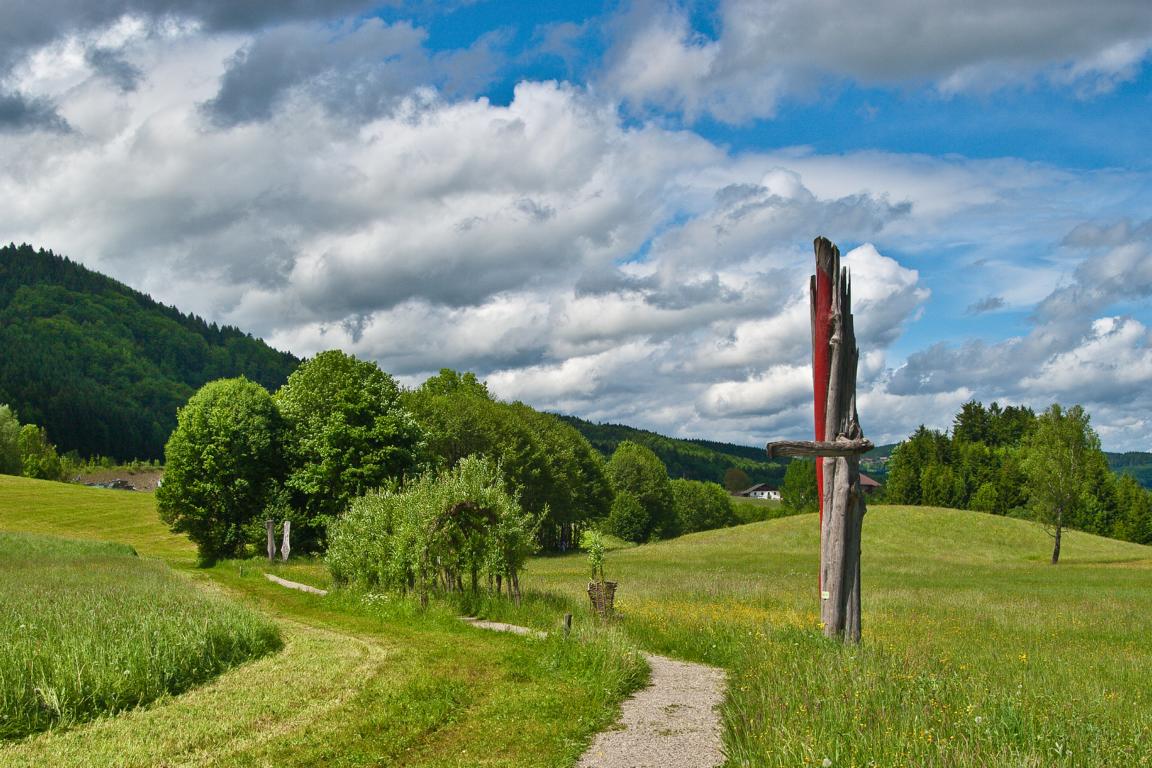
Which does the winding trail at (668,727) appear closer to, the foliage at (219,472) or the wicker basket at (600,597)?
the wicker basket at (600,597)

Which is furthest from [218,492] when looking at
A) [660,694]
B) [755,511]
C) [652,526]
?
[755,511]

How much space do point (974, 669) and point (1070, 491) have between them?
51988 mm

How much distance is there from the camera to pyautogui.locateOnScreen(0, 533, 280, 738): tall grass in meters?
10.5

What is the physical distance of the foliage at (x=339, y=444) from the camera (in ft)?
144

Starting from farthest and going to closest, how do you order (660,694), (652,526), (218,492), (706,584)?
1. (652,526)
2. (218,492)
3. (706,584)
4. (660,694)

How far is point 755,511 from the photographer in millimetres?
156750

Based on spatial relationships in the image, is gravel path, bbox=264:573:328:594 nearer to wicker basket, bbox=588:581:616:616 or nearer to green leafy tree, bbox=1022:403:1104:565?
wicker basket, bbox=588:581:616:616

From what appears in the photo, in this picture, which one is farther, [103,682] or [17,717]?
[103,682]

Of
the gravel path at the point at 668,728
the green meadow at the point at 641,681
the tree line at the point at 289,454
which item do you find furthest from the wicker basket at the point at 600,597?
the tree line at the point at 289,454

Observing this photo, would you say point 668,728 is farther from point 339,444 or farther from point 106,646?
point 339,444

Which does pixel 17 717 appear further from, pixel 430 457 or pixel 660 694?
pixel 430 457

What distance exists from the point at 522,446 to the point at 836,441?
53.0 m

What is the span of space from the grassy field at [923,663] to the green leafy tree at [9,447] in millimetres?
95922

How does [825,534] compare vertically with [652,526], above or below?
above
